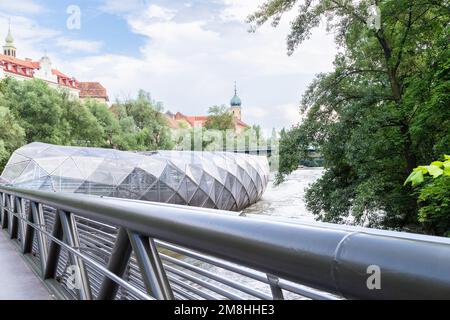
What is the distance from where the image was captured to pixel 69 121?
127 ft

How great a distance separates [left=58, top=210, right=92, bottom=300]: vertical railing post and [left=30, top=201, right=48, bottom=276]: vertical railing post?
104 centimetres

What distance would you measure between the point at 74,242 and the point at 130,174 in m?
21.4

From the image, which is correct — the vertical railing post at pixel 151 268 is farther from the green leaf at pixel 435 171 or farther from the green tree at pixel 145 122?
the green tree at pixel 145 122

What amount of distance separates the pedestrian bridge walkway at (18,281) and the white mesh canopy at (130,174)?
14886mm

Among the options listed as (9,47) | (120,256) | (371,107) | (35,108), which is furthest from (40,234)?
(9,47)

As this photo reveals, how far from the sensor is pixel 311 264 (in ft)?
2.61

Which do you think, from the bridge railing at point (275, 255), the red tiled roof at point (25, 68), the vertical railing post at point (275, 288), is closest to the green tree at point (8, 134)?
the bridge railing at point (275, 255)

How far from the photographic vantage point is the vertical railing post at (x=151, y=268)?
1604 millimetres

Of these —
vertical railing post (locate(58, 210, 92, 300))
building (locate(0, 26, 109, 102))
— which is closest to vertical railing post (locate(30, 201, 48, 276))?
vertical railing post (locate(58, 210, 92, 300))

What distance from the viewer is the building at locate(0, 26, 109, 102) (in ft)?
211

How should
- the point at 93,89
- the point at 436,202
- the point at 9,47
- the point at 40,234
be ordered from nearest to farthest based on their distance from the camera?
the point at 40,234 → the point at 436,202 → the point at 9,47 → the point at 93,89

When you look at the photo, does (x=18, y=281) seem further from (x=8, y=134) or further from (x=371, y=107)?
(x=8, y=134)

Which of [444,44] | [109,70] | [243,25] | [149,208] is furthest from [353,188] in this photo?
[109,70]

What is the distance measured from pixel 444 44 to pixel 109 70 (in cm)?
6233
